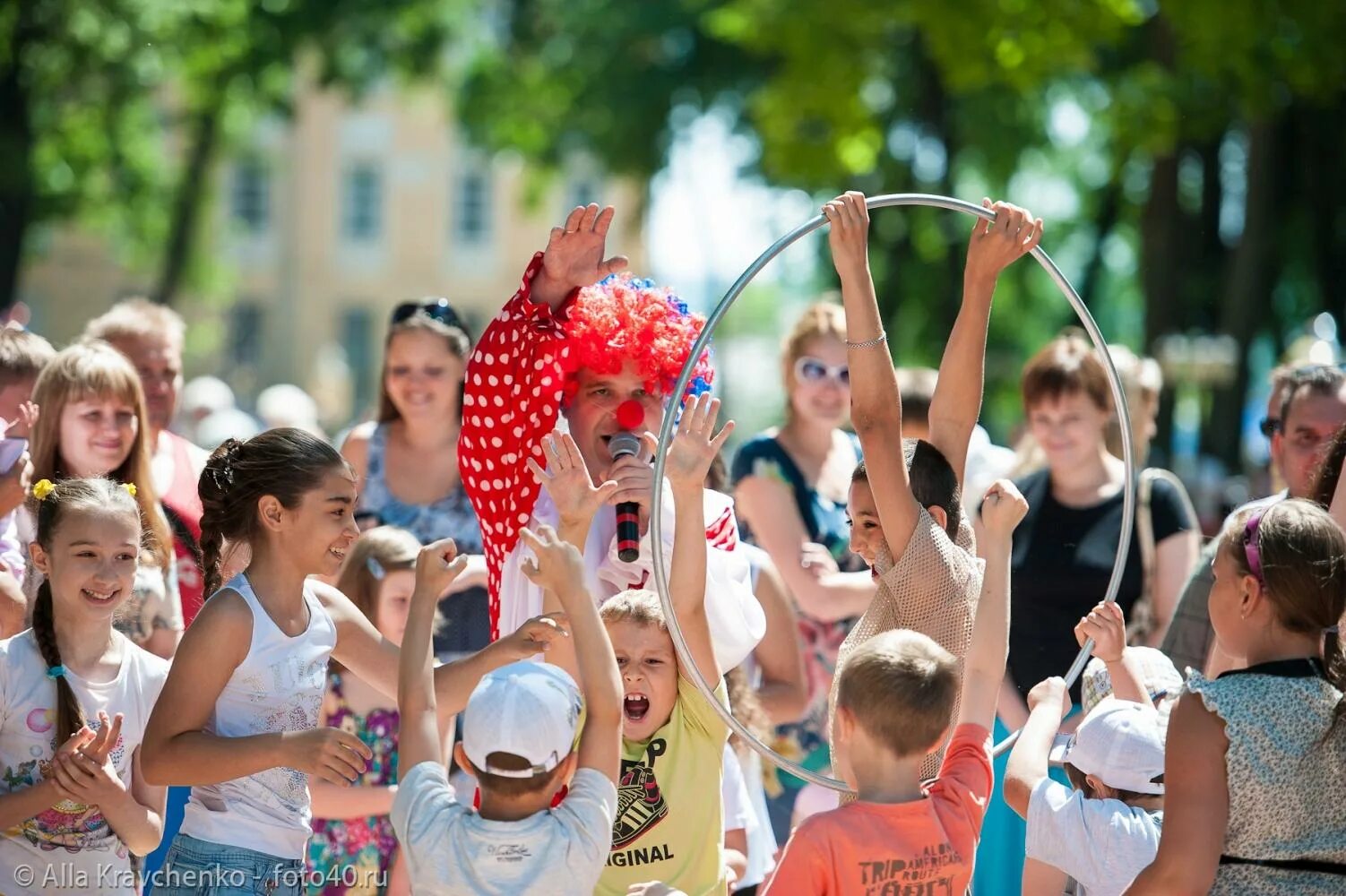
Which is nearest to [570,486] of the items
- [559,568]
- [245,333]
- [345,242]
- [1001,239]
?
[559,568]

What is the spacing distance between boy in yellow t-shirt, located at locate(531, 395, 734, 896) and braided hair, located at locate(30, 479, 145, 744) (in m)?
1.07

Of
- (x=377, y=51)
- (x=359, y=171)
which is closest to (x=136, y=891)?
(x=377, y=51)

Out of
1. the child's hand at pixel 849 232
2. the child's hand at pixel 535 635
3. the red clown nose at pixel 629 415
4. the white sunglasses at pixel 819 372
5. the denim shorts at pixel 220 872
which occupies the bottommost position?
the denim shorts at pixel 220 872

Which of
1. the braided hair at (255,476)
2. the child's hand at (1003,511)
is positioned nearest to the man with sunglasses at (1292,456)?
the child's hand at (1003,511)

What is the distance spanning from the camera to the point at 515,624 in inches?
160

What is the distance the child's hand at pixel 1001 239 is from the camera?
3.96m

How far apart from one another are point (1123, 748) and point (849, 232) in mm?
1289

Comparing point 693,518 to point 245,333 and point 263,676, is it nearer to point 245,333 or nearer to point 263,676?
point 263,676

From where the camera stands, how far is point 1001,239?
3953 millimetres

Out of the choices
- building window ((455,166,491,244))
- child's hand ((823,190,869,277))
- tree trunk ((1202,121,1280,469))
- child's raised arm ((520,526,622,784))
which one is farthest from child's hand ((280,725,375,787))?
building window ((455,166,491,244))

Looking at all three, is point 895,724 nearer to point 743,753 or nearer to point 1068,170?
point 743,753

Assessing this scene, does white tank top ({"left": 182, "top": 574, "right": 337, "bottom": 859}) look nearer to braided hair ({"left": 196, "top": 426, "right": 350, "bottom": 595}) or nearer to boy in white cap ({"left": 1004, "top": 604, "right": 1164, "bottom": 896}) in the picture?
braided hair ({"left": 196, "top": 426, "right": 350, "bottom": 595})

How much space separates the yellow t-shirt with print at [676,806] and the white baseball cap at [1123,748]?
2.72ft

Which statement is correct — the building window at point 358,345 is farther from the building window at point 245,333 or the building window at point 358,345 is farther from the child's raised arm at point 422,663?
the child's raised arm at point 422,663
